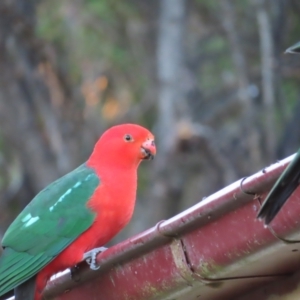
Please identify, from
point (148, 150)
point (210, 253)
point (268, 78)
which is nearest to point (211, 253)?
point (210, 253)

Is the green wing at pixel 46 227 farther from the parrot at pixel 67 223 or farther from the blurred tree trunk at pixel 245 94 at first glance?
the blurred tree trunk at pixel 245 94

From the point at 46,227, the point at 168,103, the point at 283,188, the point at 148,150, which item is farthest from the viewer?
the point at 168,103

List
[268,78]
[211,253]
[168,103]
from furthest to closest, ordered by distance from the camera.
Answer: [168,103] < [268,78] < [211,253]

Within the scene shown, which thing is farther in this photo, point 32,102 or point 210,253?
point 32,102

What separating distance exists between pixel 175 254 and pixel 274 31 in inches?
330

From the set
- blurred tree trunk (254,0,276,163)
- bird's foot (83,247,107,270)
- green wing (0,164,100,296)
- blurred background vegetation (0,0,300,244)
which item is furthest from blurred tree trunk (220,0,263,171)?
bird's foot (83,247,107,270)

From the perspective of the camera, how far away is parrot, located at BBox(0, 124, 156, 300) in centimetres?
388

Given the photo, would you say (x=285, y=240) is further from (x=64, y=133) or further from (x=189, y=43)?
(x=189, y=43)

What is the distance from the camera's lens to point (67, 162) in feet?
37.2

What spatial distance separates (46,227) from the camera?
4.11 metres

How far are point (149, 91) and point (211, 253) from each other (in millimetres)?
11083

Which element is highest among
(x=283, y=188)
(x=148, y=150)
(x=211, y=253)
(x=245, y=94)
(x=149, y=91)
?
(x=149, y=91)

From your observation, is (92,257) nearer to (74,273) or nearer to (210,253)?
(74,273)

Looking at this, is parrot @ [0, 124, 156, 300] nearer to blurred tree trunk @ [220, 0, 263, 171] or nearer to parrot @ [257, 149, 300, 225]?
parrot @ [257, 149, 300, 225]
